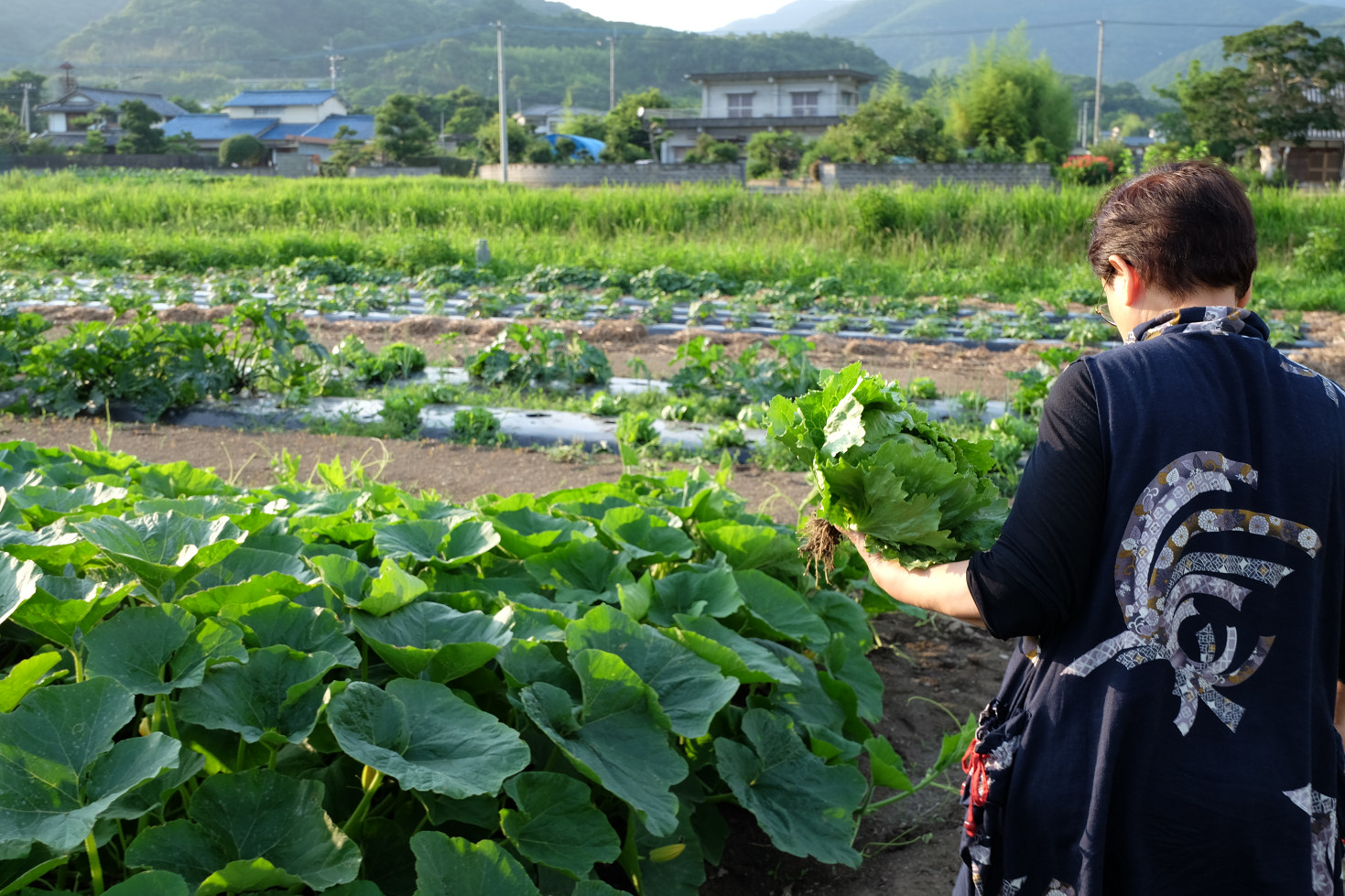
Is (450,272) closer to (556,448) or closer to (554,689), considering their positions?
(556,448)

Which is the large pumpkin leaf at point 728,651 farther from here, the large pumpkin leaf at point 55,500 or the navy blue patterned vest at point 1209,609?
the large pumpkin leaf at point 55,500

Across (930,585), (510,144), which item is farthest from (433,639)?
(510,144)

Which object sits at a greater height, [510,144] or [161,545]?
[510,144]

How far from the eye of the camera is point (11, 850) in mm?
1078

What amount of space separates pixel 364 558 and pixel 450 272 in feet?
35.8

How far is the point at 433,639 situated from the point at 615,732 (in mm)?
314

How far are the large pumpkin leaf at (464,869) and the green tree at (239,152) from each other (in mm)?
46098

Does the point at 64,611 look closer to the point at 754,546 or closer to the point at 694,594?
the point at 694,594

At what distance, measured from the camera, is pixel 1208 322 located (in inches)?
48.6

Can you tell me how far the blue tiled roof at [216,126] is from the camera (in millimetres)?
61781

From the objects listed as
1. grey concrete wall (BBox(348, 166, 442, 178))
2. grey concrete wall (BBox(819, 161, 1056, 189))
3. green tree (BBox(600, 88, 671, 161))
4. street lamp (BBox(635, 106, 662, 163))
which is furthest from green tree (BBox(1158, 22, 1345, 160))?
grey concrete wall (BBox(348, 166, 442, 178))

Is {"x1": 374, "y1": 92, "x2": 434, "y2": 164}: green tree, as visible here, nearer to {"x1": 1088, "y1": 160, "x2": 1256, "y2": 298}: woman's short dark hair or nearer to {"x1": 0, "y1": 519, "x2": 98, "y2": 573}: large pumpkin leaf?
{"x1": 0, "y1": 519, "x2": 98, "y2": 573}: large pumpkin leaf

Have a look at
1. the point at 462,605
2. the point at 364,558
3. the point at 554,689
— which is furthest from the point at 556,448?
the point at 554,689

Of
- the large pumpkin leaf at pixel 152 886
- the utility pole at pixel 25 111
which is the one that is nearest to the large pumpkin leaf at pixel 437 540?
the large pumpkin leaf at pixel 152 886
